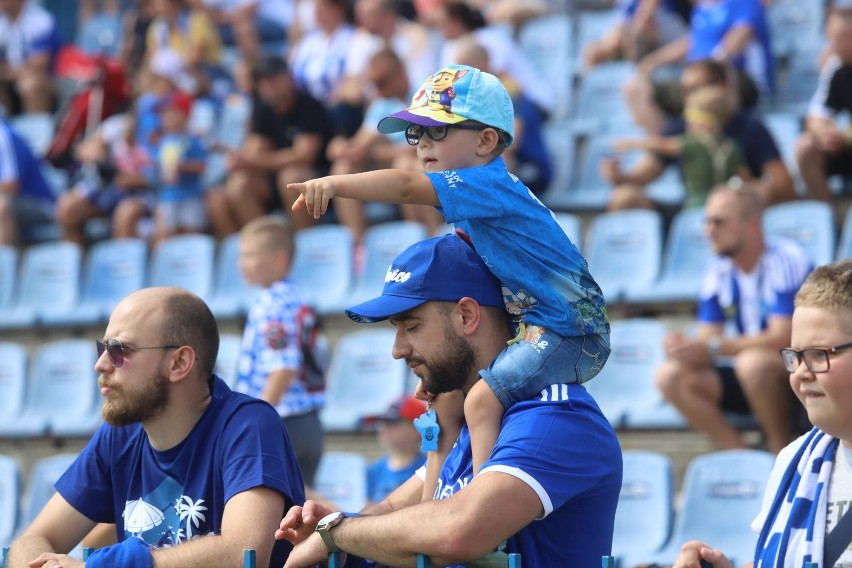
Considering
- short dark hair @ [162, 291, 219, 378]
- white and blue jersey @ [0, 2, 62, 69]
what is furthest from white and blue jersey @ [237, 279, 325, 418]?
white and blue jersey @ [0, 2, 62, 69]

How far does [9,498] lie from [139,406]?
3597mm

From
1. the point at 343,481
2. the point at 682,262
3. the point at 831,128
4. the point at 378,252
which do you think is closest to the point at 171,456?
the point at 343,481

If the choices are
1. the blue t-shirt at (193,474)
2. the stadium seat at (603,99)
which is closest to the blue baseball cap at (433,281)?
the blue t-shirt at (193,474)

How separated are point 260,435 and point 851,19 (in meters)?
5.17

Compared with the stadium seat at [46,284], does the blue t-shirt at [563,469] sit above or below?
below

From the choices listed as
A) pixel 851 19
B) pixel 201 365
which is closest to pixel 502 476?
pixel 201 365

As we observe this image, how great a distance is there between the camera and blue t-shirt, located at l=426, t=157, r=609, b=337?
3.22 meters

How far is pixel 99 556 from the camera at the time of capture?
320 centimetres

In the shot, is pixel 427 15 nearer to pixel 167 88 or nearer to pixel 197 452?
pixel 167 88

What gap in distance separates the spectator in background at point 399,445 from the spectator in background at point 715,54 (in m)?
2.89

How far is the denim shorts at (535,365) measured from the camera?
10.4 ft

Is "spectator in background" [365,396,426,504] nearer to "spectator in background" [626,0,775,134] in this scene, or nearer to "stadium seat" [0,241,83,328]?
"spectator in background" [626,0,775,134]

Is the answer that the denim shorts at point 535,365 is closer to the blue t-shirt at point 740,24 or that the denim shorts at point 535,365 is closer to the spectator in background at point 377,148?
the spectator in background at point 377,148

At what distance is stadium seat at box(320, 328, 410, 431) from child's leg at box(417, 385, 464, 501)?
3928 millimetres
